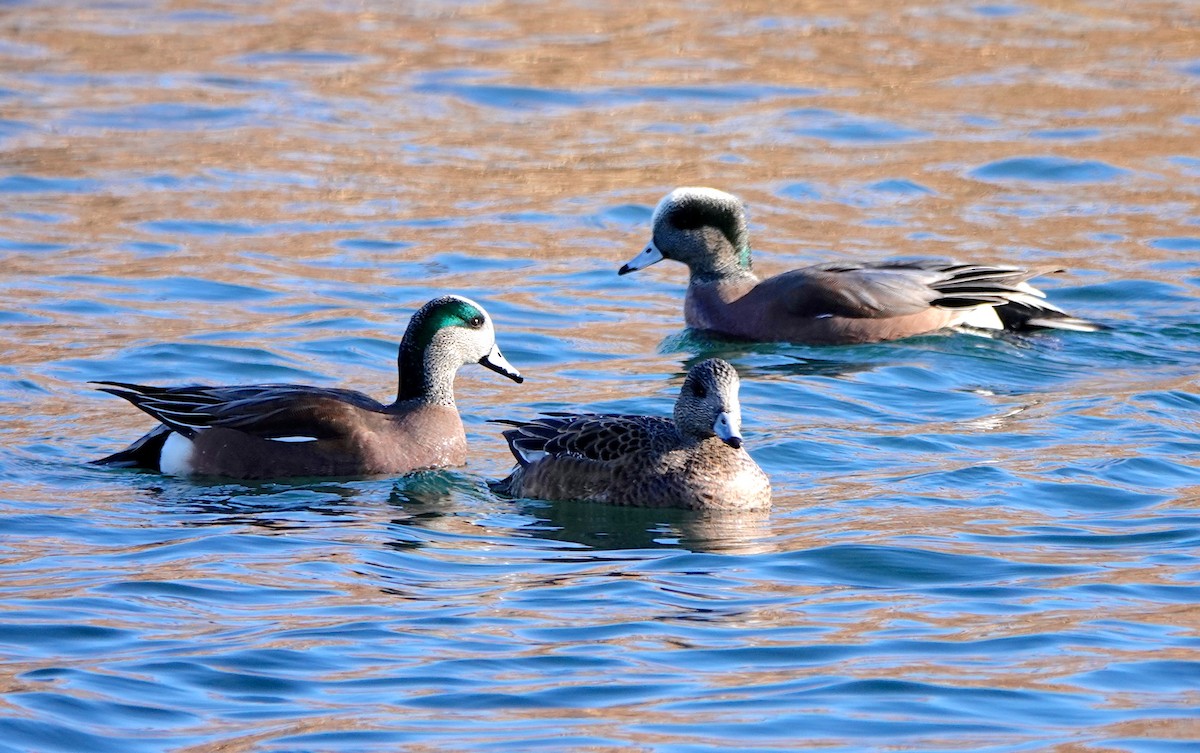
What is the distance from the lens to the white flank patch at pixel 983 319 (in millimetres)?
12453

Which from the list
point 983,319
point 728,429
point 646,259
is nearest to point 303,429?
point 728,429

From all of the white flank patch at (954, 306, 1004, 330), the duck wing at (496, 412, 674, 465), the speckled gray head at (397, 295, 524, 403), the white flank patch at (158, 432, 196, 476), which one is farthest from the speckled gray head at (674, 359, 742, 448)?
the white flank patch at (954, 306, 1004, 330)

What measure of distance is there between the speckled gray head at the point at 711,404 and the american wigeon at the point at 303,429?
138 cm

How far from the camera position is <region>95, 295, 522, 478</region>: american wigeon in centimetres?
948

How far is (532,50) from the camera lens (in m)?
20.2

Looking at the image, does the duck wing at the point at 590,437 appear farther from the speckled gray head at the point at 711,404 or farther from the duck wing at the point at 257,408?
the duck wing at the point at 257,408

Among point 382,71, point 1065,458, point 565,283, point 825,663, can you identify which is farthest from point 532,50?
point 825,663

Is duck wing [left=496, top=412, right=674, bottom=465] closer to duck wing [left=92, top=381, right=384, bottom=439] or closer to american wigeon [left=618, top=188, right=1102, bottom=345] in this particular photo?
duck wing [left=92, top=381, right=384, bottom=439]

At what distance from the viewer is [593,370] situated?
11.8m

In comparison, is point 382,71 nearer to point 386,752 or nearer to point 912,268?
point 912,268

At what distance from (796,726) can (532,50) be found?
14749 millimetres

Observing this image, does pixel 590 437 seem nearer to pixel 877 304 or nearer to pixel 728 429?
pixel 728 429

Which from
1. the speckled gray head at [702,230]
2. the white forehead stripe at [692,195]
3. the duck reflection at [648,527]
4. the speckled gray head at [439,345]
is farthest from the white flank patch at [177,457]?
the white forehead stripe at [692,195]

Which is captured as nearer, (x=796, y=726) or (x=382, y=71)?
(x=796, y=726)
